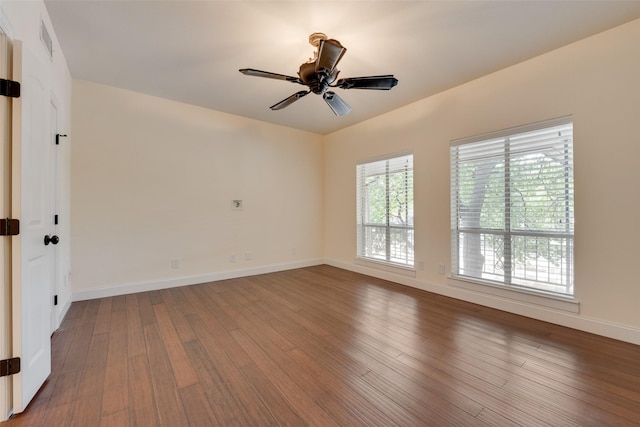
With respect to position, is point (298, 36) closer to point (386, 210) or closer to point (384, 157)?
point (384, 157)

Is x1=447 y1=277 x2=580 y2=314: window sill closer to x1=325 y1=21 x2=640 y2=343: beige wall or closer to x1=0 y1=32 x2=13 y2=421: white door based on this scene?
x1=325 y1=21 x2=640 y2=343: beige wall

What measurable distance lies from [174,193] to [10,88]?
2707 millimetres

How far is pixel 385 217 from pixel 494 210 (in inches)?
69.9

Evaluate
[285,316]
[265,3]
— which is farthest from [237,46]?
[285,316]

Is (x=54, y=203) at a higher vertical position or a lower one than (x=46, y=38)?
lower

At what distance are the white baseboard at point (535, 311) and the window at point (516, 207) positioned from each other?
0.68ft

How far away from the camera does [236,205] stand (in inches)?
188

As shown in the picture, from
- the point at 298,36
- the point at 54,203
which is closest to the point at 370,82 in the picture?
the point at 298,36

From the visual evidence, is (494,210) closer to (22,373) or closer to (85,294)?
(22,373)

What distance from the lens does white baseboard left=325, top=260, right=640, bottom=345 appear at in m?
2.43

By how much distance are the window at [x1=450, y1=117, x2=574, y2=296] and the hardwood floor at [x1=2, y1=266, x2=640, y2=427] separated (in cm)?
55

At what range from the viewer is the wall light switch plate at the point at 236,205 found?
4746mm

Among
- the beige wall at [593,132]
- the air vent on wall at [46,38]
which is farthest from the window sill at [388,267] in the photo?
the air vent on wall at [46,38]

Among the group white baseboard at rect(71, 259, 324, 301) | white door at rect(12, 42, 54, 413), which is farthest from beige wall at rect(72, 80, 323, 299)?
white door at rect(12, 42, 54, 413)
